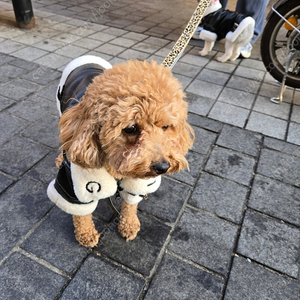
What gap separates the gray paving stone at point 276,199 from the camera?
92.5 inches

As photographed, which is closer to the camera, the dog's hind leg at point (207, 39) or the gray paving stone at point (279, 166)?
the gray paving stone at point (279, 166)

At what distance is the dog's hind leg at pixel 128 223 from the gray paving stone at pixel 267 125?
6.74ft

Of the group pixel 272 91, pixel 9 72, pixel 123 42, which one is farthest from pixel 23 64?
pixel 272 91

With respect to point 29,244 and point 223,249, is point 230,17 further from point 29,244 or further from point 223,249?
point 29,244

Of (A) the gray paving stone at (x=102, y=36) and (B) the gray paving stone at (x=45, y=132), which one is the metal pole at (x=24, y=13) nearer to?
(A) the gray paving stone at (x=102, y=36)

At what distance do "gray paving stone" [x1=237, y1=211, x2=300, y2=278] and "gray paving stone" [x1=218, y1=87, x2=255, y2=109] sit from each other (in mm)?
1993

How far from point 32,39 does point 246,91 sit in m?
4.13

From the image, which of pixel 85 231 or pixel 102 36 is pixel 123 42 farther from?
pixel 85 231

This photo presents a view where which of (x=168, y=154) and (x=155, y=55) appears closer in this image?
(x=168, y=154)

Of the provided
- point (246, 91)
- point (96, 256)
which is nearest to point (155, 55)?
point (246, 91)

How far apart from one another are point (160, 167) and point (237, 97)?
3034 mm

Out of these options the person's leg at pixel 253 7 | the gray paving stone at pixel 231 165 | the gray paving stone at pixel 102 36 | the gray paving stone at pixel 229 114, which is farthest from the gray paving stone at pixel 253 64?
the gray paving stone at pixel 102 36

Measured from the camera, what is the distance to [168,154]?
1.46 m

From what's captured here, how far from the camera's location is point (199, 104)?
376cm
